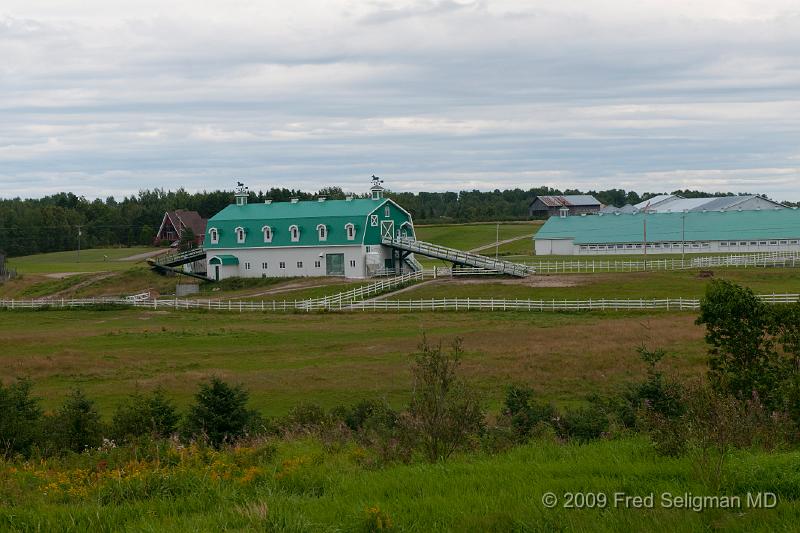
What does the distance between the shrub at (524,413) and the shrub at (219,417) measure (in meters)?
5.24

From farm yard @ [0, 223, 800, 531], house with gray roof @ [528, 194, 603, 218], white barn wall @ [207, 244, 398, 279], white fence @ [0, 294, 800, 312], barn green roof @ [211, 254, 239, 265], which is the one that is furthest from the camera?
house with gray roof @ [528, 194, 603, 218]

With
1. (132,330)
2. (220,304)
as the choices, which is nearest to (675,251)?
(220,304)

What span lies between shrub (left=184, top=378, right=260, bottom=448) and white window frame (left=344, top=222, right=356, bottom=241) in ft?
173

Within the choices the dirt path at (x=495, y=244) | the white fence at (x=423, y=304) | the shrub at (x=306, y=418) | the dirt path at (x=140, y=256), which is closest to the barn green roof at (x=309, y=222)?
the white fence at (x=423, y=304)

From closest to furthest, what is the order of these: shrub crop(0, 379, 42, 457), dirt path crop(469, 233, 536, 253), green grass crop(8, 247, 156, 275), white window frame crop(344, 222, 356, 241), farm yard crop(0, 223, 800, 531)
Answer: farm yard crop(0, 223, 800, 531), shrub crop(0, 379, 42, 457), white window frame crop(344, 222, 356, 241), green grass crop(8, 247, 156, 275), dirt path crop(469, 233, 536, 253)

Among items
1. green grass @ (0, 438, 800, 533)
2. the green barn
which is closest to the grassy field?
the green barn

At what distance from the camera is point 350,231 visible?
73.2 metres

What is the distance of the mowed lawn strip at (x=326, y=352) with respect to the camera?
1177 inches

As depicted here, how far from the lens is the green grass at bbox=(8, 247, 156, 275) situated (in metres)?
102

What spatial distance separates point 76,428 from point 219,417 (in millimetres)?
2731

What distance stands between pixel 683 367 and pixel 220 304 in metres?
36.2

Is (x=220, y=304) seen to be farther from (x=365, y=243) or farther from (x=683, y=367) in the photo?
(x=683, y=367)

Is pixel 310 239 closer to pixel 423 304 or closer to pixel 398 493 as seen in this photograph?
pixel 423 304

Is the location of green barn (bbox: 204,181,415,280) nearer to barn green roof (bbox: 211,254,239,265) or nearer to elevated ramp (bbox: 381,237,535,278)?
barn green roof (bbox: 211,254,239,265)
